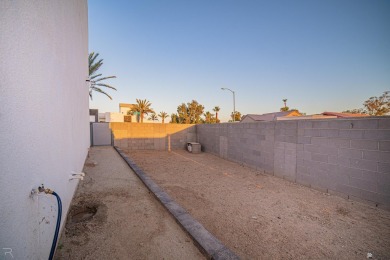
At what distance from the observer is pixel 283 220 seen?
3.90 m

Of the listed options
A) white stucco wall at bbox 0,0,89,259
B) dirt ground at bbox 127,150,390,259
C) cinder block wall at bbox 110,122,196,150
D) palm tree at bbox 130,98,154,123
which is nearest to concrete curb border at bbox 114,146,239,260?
dirt ground at bbox 127,150,390,259

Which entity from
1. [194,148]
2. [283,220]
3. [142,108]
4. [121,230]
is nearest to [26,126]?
[121,230]

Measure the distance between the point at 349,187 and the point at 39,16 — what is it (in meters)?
7.28

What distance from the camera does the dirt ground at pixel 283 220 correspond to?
2982 mm

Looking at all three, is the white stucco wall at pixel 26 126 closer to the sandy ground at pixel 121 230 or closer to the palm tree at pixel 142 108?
the sandy ground at pixel 121 230

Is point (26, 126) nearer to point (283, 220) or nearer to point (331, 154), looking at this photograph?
point (283, 220)

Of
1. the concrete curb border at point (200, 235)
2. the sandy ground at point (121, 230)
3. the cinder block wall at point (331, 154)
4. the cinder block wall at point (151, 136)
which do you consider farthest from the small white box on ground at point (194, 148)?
the concrete curb border at point (200, 235)

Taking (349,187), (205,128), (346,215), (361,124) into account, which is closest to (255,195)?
(346,215)

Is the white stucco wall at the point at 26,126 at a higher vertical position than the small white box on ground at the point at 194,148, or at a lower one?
higher

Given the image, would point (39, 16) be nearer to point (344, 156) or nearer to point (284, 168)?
point (344, 156)

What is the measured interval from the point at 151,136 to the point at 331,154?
40.2 ft

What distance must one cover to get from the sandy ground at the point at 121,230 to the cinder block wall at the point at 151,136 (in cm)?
1000

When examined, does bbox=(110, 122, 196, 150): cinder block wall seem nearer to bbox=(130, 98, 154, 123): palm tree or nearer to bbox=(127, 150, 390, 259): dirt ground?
bbox=(127, 150, 390, 259): dirt ground

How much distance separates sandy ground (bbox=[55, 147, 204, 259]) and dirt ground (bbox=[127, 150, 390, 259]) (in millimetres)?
886
